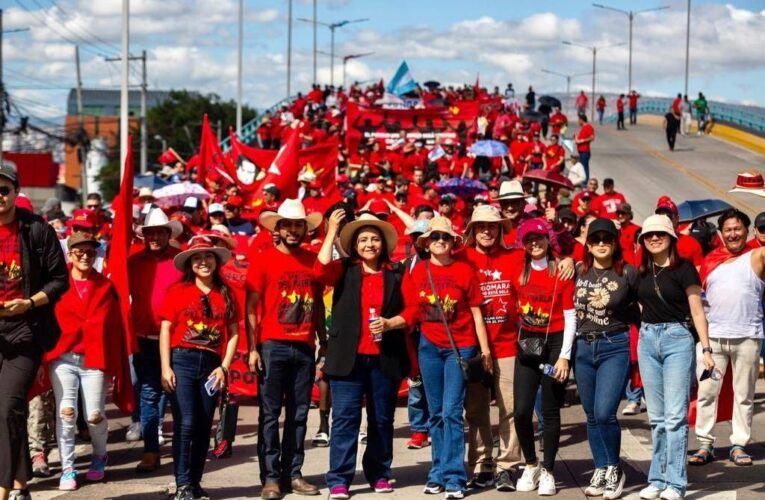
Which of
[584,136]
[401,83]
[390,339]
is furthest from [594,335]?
[401,83]

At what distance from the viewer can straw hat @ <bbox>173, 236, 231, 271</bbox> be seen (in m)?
8.95

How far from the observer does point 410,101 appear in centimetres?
3891

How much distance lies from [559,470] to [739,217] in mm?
2426

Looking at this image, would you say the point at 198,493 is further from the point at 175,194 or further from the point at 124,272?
the point at 175,194

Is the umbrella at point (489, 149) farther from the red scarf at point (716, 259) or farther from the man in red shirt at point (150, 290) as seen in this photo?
the man in red shirt at point (150, 290)

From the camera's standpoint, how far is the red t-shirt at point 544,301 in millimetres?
9086

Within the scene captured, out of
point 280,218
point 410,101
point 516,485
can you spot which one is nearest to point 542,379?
point 516,485

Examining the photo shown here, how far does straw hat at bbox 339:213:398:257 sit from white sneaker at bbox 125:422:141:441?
327 centimetres

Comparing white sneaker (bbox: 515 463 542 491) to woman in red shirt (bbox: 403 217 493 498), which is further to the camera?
white sneaker (bbox: 515 463 542 491)

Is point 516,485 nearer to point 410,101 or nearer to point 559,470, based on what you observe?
point 559,470

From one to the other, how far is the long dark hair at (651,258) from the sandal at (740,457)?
6.32ft

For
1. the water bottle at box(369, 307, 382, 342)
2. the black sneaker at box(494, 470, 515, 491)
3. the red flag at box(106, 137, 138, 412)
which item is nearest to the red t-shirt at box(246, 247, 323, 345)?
the water bottle at box(369, 307, 382, 342)

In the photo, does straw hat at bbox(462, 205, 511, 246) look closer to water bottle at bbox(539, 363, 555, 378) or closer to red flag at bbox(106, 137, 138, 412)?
water bottle at bbox(539, 363, 555, 378)

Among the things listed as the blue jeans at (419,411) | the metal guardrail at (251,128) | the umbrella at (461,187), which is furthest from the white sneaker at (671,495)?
the metal guardrail at (251,128)
